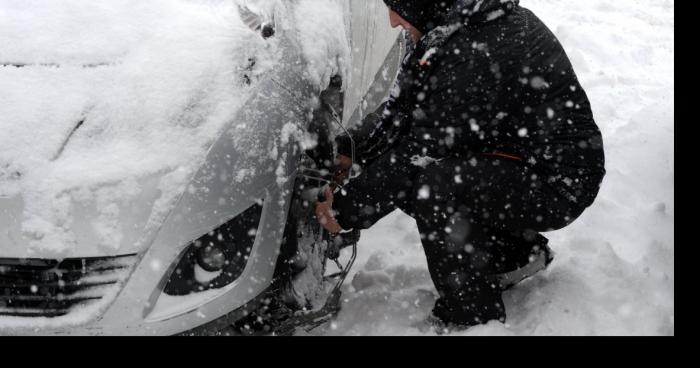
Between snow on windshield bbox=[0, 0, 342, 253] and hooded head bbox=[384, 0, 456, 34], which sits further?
hooded head bbox=[384, 0, 456, 34]

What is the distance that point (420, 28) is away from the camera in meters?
2.62

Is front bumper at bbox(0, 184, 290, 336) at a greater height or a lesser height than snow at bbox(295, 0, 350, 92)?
lesser

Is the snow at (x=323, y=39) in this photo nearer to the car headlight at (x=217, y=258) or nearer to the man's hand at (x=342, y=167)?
the man's hand at (x=342, y=167)

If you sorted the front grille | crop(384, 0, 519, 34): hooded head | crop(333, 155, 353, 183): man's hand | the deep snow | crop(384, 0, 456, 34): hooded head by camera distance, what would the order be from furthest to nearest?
crop(333, 155, 353, 183): man's hand → crop(384, 0, 456, 34): hooded head → crop(384, 0, 519, 34): hooded head → the deep snow → the front grille

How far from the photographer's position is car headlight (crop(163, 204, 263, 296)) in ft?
7.26

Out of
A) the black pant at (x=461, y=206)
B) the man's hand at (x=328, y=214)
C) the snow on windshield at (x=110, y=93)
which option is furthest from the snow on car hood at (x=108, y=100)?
the black pant at (x=461, y=206)

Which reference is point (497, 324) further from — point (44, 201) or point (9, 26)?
point (9, 26)

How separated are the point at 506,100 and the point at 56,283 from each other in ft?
5.83

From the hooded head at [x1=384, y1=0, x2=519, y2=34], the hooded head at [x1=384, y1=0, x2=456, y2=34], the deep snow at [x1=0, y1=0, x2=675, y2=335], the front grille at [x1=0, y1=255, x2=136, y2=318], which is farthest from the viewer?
the hooded head at [x1=384, y1=0, x2=456, y2=34]

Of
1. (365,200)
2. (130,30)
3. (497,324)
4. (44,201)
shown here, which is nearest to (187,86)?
(130,30)

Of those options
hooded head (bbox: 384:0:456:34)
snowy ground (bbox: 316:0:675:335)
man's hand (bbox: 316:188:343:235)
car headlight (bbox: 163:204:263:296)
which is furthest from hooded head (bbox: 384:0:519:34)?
snowy ground (bbox: 316:0:675:335)

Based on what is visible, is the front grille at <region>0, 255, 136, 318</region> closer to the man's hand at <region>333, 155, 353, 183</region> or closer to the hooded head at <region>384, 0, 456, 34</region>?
the man's hand at <region>333, 155, 353, 183</region>

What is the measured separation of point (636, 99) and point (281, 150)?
A: 399cm

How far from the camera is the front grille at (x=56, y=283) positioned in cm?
212
